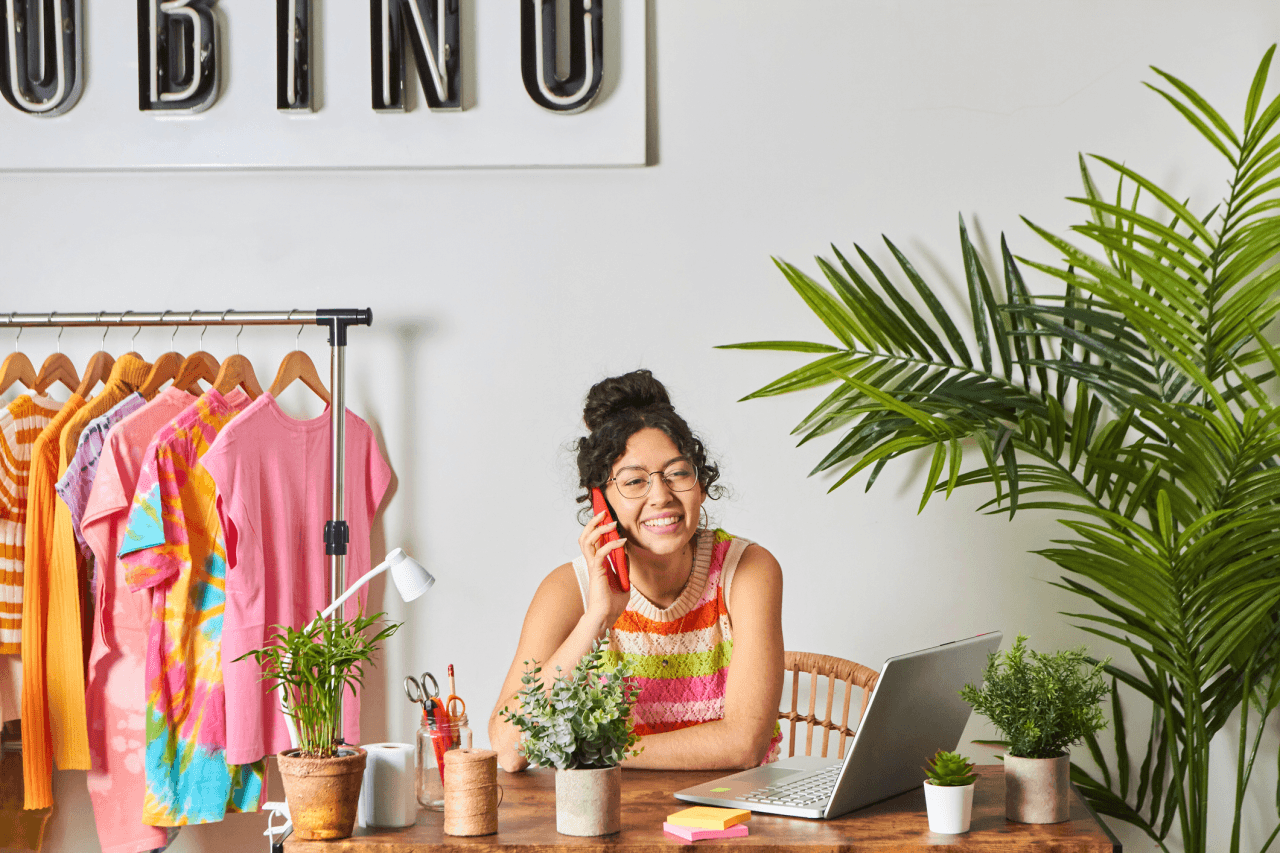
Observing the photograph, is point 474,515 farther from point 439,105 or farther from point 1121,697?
point 1121,697

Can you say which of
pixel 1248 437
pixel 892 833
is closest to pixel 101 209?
pixel 892 833

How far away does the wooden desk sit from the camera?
51.1 inches

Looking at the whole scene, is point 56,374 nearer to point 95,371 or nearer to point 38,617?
point 95,371

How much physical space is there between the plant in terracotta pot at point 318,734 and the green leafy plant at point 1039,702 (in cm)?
79

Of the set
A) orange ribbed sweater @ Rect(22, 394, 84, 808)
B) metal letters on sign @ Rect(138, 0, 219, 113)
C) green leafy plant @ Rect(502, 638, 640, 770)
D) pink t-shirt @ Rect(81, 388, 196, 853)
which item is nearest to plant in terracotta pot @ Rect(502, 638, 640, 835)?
green leafy plant @ Rect(502, 638, 640, 770)

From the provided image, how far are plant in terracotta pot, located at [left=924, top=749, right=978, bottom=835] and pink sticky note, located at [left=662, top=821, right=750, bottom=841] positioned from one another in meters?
0.24

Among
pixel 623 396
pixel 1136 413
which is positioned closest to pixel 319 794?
pixel 623 396

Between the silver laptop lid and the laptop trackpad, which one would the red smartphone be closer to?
the laptop trackpad

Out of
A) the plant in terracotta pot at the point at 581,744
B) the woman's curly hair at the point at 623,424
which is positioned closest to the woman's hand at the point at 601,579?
the woman's curly hair at the point at 623,424

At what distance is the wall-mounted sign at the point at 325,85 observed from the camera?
112 inches

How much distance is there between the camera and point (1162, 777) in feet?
8.45

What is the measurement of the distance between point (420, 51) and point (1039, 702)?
7.39ft

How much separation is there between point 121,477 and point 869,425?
5.80 ft

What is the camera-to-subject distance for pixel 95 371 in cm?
270
